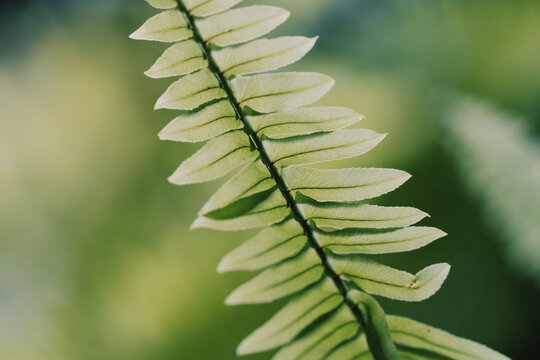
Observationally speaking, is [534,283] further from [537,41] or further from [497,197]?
[537,41]

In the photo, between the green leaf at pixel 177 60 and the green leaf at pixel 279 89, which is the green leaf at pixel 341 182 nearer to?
→ the green leaf at pixel 279 89

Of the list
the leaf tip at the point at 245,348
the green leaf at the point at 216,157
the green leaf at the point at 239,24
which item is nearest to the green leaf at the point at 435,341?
the leaf tip at the point at 245,348

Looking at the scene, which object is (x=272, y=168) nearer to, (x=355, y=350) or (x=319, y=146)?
(x=319, y=146)

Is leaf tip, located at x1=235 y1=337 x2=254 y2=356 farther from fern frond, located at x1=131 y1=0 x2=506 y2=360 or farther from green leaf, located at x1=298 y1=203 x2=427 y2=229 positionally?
green leaf, located at x1=298 y1=203 x2=427 y2=229

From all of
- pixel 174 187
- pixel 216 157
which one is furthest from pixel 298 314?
pixel 174 187

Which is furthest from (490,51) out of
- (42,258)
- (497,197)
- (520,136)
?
(42,258)
